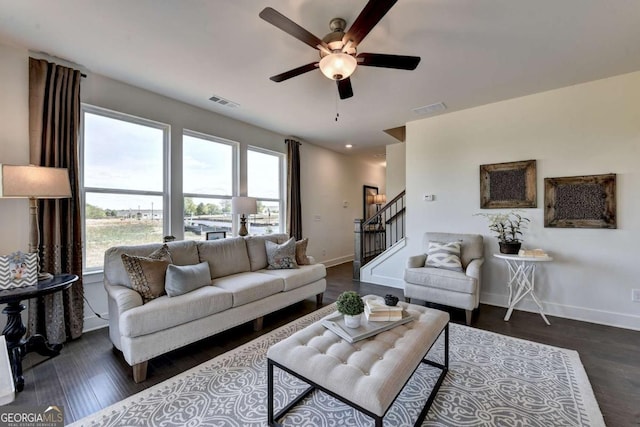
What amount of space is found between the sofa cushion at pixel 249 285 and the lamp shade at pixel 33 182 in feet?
5.18

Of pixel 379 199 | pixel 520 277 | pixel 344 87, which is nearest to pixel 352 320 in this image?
pixel 344 87

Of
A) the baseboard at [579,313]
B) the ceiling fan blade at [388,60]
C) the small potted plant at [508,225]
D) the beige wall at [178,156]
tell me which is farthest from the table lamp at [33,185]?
the baseboard at [579,313]

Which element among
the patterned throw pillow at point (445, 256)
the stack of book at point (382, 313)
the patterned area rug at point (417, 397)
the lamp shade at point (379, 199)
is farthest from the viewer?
the lamp shade at point (379, 199)

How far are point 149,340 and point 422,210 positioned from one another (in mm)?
3958

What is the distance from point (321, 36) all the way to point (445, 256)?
2.93m

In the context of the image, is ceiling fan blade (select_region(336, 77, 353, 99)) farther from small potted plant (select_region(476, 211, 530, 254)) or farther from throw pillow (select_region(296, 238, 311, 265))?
small potted plant (select_region(476, 211, 530, 254))

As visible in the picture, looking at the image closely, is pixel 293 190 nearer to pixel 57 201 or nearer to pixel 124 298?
pixel 57 201

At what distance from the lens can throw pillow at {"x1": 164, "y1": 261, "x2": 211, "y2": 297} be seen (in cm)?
248

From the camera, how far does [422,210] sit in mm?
4504

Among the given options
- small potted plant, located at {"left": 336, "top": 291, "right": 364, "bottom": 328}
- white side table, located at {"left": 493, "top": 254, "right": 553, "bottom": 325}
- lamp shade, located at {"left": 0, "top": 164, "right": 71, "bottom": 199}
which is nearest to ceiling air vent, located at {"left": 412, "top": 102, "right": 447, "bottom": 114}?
white side table, located at {"left": 493, "top": 254, "right": 553, "bottom": 325}

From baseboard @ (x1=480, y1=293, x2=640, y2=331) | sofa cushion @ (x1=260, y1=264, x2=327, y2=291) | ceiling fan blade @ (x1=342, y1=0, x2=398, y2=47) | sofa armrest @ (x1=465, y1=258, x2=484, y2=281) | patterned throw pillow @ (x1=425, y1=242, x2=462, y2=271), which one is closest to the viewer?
ceiling fan blade @ (x1=342, y1=0, x2=398, y2=47)

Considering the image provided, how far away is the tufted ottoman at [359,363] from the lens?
130cm

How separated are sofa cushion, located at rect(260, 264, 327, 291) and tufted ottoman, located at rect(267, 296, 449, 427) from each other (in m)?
1.38

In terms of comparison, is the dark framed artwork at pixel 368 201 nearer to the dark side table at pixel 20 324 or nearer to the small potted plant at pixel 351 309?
the small potted plant at pixel 351 309
